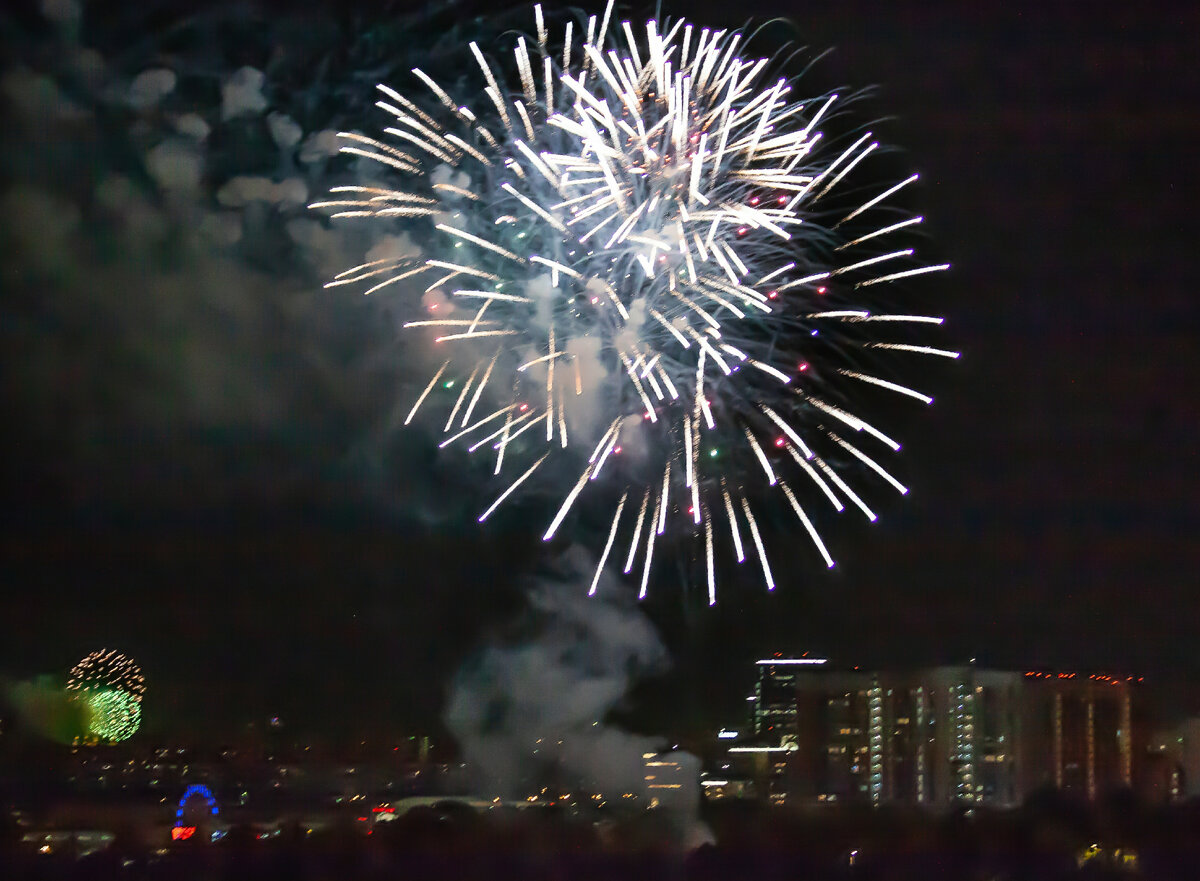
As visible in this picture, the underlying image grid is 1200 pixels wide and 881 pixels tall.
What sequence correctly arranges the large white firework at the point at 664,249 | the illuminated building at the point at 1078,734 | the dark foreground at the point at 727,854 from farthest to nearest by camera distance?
the illuminated building at the point at 1078,734 < the dark foreground at the point at 727,854 < the large white firework at the point at 664,249

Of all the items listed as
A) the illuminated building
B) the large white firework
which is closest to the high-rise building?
the illuminated building

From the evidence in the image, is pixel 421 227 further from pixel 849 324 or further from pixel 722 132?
pixel 849 324

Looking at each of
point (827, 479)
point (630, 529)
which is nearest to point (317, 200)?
point (630, 529)

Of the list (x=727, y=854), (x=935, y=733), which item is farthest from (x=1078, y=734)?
(x=727, y=854)

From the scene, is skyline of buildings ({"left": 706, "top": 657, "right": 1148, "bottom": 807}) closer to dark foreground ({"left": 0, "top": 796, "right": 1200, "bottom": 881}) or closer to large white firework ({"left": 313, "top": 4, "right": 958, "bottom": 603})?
dark foreground ({"left": 0, "top": 796, "right": 1200, "bottom": 881})

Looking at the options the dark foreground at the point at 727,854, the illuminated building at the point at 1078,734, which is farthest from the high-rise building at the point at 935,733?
the dark foreground at the point at 727,854

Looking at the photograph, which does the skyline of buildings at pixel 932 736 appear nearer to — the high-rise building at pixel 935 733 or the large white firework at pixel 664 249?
the high-rise building at pixel 935 733
